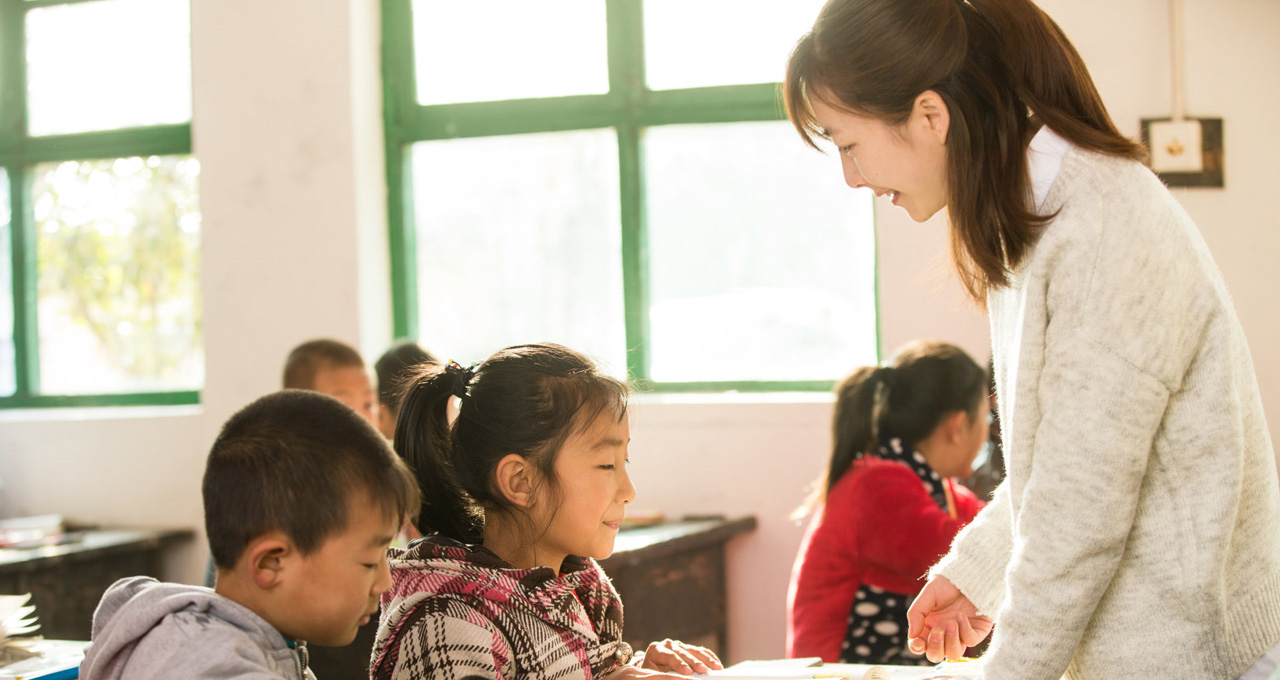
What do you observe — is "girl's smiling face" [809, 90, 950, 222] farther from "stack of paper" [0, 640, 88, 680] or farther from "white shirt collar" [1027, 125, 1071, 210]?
"stack of paper" [0, 640, 88, 680]

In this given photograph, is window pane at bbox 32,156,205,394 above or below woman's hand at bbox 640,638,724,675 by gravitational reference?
above

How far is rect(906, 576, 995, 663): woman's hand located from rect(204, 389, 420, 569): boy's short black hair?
0.65m

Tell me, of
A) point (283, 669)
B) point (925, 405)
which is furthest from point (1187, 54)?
point (283, 669)

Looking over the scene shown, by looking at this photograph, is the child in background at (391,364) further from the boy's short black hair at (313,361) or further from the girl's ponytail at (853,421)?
the girl's ponytail at (853,421)

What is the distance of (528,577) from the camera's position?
136 cm

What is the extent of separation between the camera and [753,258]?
3566 millimetres

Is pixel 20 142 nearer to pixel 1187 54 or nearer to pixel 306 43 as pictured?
pixel 306 43

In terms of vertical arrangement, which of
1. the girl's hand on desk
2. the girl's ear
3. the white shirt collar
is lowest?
the girl's hand on desk

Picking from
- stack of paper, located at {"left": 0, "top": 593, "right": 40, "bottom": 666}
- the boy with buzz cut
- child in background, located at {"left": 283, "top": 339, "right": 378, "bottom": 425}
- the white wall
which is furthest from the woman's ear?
the white wall

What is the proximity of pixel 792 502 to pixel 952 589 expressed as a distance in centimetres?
194

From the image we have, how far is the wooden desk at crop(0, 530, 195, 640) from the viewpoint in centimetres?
319

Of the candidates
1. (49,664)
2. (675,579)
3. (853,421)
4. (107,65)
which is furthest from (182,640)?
(107,65)

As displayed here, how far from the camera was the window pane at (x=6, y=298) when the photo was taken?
4242 mm

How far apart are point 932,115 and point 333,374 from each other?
1923 mm
